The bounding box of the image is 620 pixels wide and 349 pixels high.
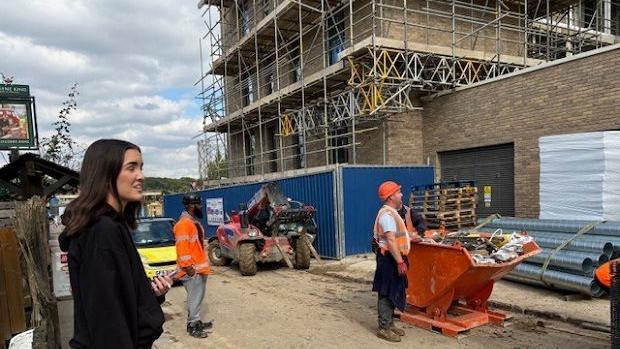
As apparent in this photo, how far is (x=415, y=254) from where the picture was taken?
21.4 ft

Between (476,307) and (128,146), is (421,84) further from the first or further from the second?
(128,146)

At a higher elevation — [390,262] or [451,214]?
[390,262]

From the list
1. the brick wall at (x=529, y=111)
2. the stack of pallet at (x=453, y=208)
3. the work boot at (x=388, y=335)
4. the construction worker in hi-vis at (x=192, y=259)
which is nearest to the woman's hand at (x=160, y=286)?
the construction worker in hi-vis at (x=192, y=259)

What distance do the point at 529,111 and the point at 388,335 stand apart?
27.7ft

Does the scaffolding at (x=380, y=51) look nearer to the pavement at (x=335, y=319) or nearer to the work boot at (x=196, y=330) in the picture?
the pavement at (x=335, y=319)

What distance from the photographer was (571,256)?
23.6 ft

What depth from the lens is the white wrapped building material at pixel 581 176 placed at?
8859 millimetres

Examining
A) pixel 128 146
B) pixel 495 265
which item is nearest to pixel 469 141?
pixel 495 265

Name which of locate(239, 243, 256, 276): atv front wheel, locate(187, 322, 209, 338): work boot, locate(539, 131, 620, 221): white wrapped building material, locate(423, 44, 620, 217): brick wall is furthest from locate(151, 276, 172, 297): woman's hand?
locate(423, 44, 620, 217): brick wall

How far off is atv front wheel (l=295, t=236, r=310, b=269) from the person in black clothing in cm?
952

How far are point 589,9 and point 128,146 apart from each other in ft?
74.9

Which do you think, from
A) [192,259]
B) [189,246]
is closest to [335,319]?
[192,259]

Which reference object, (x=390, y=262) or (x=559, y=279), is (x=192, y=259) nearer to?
(x=390, y=262)

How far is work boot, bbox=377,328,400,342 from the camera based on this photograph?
5867 millimetres
